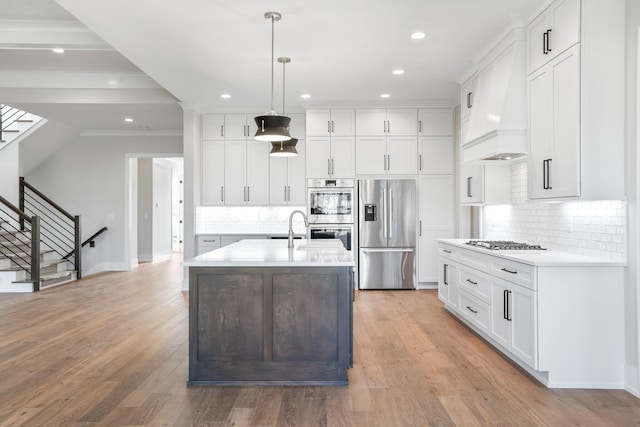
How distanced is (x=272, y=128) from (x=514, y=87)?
6.86 ft

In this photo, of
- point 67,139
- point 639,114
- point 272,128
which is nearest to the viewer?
point 639,114

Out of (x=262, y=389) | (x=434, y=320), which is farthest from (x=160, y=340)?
(x=434, y=320)

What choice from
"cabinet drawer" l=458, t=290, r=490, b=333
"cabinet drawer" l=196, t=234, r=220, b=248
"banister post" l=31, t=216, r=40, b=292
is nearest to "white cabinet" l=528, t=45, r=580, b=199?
"cabinet drawer" l=458, t=290, r=490, b=333

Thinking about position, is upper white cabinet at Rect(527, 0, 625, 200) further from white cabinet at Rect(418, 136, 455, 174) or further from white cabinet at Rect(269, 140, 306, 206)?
white cabinet at Rect(269, 140, 306, 206)

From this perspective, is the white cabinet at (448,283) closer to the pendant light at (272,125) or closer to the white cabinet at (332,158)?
the white cabinet at (332,158)

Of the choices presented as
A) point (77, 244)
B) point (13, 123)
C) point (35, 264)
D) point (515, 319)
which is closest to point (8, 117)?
point (13, 123)

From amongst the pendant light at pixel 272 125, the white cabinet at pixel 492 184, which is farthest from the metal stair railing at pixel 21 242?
the white cabinet at pixel 492 184

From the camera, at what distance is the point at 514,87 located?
380 centimetres

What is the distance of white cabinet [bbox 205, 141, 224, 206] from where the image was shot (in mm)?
6930

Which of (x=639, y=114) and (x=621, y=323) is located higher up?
(x=639, y=114)

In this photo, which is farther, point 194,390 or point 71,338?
point 71,338

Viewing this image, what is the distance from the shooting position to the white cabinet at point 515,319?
3.02 metres

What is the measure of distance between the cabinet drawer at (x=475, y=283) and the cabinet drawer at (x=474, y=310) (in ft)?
0.18

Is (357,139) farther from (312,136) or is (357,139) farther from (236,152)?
(236,152)
